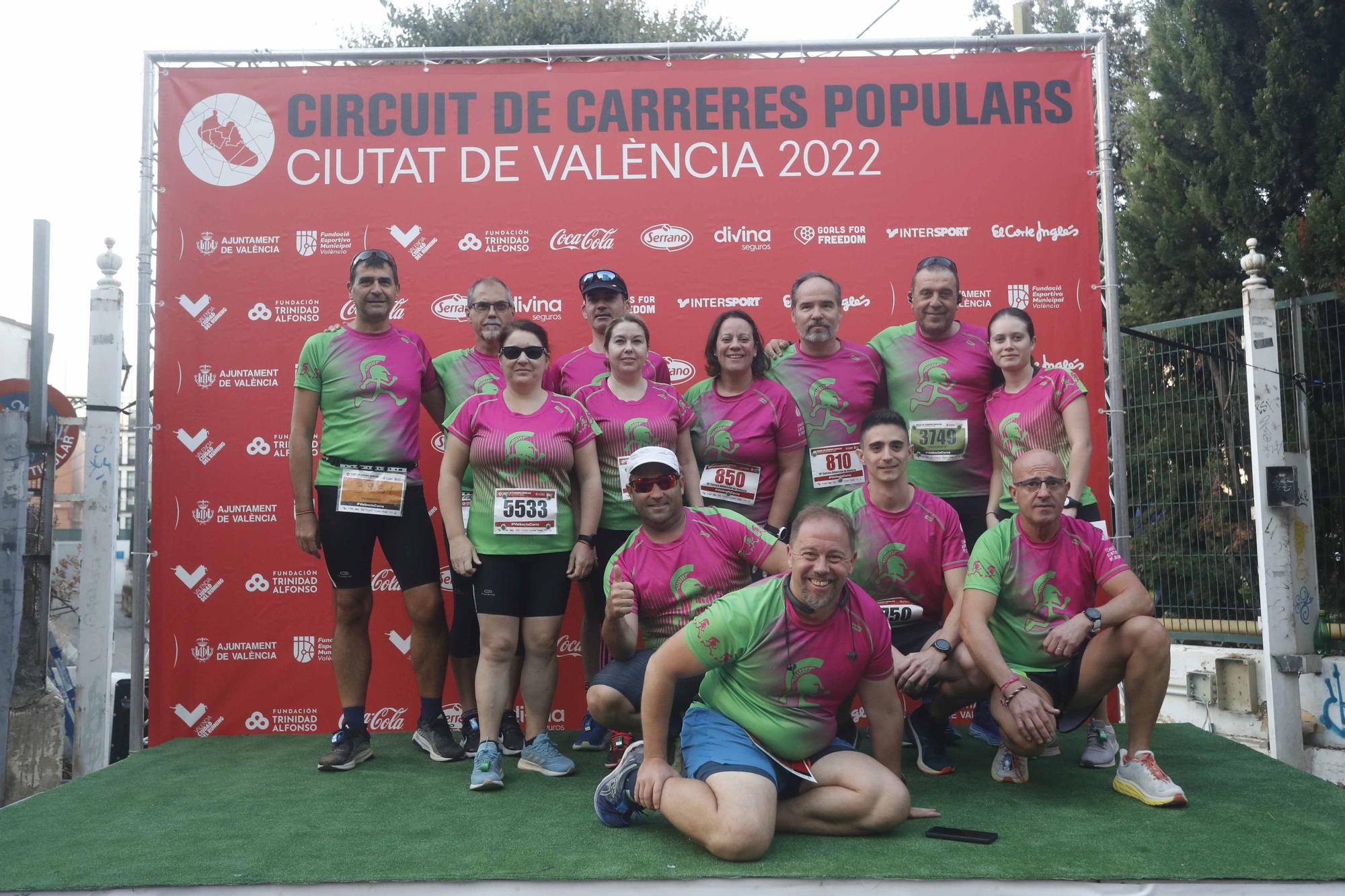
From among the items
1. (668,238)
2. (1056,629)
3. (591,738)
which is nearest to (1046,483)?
(1056,629)

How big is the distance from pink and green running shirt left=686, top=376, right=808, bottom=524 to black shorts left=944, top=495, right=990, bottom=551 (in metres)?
0.72

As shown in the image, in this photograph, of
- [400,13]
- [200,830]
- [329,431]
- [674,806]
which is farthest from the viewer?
[400,13]

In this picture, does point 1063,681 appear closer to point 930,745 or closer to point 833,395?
point 930,745

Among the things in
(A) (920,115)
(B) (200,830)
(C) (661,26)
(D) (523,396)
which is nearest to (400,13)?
(C) (661,26)

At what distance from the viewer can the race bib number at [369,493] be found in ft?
13.7

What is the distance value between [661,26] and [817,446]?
43.6 feet

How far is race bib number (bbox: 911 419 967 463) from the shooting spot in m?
4.39

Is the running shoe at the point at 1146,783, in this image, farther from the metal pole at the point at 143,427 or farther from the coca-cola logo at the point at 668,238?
the metal pole at the point at 143,427

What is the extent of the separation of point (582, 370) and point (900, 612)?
5.45ft

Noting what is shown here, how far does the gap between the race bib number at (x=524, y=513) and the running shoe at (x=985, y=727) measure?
6.44 feet

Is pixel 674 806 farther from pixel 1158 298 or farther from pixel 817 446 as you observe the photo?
pixel 1158 298

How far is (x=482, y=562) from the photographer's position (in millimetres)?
3904

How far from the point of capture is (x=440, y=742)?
4309mm

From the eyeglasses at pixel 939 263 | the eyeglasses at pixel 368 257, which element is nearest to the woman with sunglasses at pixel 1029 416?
the eyeglasses at pixel 939 263
